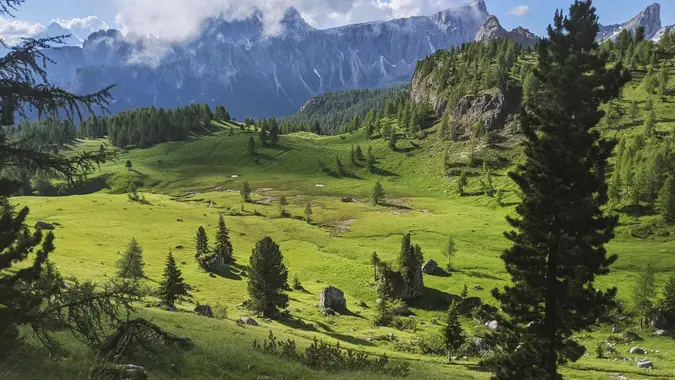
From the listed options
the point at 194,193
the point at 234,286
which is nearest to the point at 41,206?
the point at 194,193

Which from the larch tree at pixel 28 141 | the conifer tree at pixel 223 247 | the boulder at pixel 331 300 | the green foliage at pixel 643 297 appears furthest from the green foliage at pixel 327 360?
the conifer tree at pixel 223 247

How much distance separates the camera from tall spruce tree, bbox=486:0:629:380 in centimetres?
2533

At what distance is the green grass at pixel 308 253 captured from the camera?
93.7 feet

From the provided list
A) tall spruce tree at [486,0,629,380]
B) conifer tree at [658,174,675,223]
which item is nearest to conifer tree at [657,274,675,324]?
conifer tree at [658,174,675,223]

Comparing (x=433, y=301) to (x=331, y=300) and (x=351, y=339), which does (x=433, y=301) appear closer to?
(x=331, y=300)

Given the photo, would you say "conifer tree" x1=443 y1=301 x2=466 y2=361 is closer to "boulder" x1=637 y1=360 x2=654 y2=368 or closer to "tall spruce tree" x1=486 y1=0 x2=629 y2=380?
"boulder" x1=637 y1=360 x2=654 y2=368

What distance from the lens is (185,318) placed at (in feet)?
129

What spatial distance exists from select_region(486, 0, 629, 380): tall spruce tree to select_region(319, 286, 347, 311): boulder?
4685 centimetres

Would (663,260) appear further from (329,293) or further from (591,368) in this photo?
(329,293)

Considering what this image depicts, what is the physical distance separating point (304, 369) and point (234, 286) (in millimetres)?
56186

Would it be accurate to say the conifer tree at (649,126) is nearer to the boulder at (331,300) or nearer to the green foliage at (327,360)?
the boulder at (331,300)

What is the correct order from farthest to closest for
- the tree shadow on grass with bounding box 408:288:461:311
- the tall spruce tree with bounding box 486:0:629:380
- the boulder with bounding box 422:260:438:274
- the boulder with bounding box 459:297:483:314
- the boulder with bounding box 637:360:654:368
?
the boulder with bounding box 422:260:438:274, the tree shadow on grass with bounding box 408:288:461:311, the boulder with bounding box 459:297:483:314, the boulder with bounding box 637:360:654:368, the tall spruce tree with bounding box 486:0:629:380

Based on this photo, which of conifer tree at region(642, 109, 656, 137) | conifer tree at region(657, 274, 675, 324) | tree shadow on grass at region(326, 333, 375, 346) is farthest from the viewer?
conifer tree at region(642, 109, 656, 137)

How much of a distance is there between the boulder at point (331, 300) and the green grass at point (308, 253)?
2.38 metres
